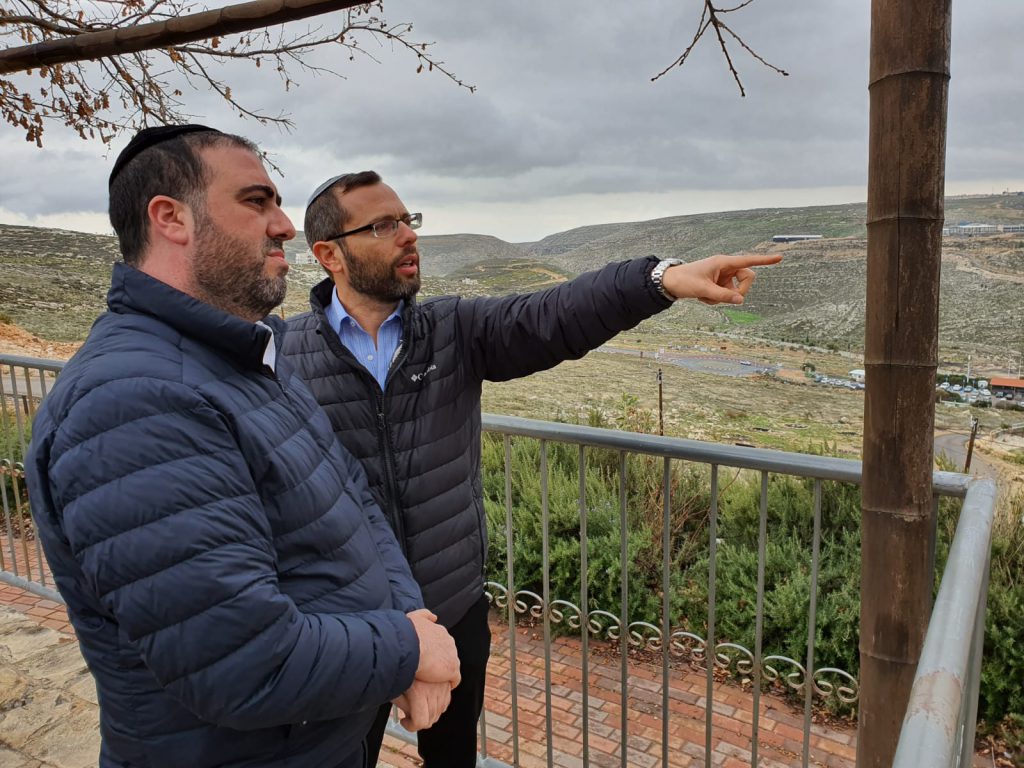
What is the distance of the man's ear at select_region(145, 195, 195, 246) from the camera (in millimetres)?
1323

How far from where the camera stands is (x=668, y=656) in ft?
7.70

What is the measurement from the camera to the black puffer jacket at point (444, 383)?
1974mm

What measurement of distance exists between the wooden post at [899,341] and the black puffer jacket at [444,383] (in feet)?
1.73

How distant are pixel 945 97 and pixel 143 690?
1895 millimetres

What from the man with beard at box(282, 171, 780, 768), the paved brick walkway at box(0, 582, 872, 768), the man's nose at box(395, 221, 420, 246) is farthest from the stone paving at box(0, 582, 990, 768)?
the man's nose at box(395, 221, 420, 246)

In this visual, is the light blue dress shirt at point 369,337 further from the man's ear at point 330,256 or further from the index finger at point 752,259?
the index finger at point 752,259

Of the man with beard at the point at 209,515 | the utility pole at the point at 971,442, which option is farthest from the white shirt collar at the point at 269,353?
the utility pole at the point at 971,442

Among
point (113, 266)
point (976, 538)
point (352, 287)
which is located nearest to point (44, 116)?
point (352, 287)

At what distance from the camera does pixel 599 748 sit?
136 inches

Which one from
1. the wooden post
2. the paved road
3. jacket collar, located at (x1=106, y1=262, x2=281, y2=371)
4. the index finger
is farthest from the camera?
the paved road

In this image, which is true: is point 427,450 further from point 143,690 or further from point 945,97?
point 945,97

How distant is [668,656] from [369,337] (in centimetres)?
139

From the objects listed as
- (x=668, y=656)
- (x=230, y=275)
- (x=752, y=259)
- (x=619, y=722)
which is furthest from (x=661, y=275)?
(x=619, y=722)

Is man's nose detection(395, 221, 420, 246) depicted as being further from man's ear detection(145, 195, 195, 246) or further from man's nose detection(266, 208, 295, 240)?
man's ear detection(145, 195, 195, 246)
